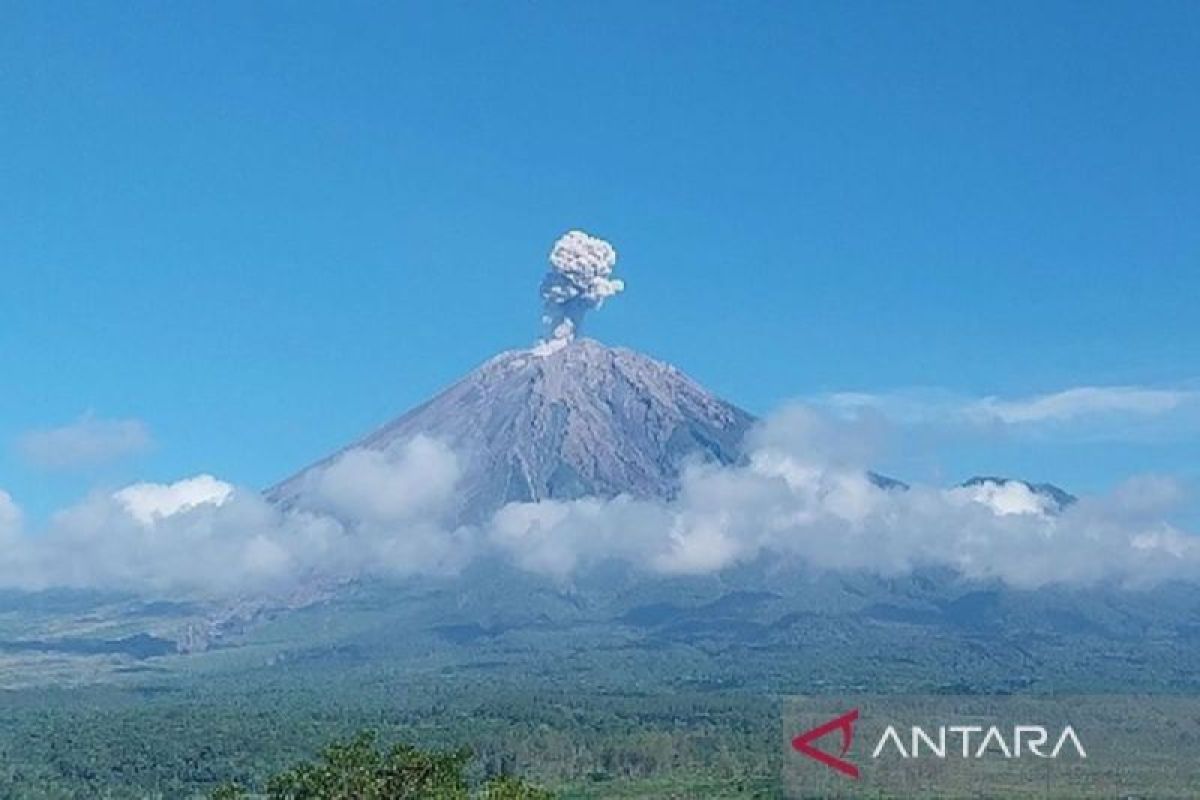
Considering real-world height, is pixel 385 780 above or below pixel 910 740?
above

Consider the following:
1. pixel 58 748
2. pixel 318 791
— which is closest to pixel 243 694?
pixel 58 748

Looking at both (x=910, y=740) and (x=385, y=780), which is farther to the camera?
(x=910, y=740)

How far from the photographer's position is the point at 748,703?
148375mm

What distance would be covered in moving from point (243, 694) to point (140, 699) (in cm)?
1150

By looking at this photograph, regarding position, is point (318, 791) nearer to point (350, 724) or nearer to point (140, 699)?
point (350, 724)

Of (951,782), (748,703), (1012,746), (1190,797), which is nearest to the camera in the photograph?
(1012,746)

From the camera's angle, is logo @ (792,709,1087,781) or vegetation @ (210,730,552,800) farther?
logo @ (792,709,1087,781)

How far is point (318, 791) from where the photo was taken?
2509 centimetres

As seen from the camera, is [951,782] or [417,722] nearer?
[951,782]

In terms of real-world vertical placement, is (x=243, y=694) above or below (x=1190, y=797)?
above

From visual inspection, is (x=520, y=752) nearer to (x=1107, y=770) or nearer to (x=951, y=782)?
(x=951, y=782)

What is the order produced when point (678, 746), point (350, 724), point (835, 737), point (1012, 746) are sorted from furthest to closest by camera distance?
1. point (350, 724)
2. point (678, 746)
3. point (1012, 746)
4. point (835, 737)

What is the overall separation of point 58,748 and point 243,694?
2274 inches

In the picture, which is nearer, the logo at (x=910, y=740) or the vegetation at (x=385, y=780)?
the vegetation at (x=385, y=780)
